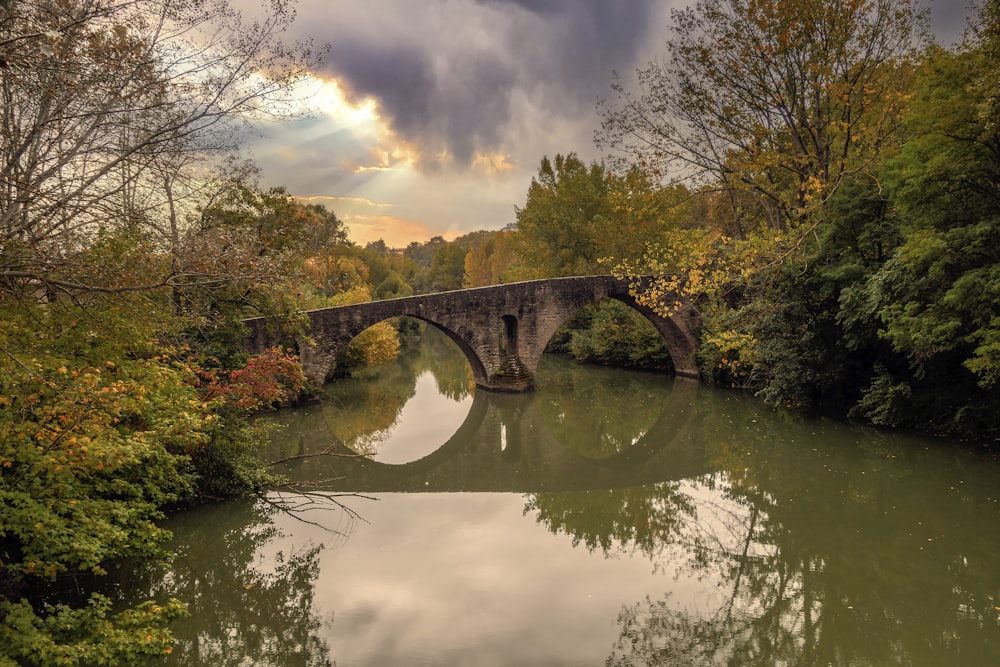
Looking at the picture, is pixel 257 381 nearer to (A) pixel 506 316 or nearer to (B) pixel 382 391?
(A) pixel 506 316

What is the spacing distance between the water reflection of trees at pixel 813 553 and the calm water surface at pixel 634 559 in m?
0.03

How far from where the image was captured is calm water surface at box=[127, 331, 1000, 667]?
5953 millimetres

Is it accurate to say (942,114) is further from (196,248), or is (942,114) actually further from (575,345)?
(575,345)

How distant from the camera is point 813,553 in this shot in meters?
7.85

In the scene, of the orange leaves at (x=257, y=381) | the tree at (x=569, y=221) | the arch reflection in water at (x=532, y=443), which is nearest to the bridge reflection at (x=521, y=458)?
the arch reflection in water at (x=532, y=443)

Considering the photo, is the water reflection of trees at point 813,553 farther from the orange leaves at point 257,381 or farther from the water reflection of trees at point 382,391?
the water reflection of trees at point 382,391

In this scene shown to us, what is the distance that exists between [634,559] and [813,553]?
7.18 feet

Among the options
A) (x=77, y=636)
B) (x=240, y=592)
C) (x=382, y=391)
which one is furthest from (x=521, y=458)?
(x=382, y=391)

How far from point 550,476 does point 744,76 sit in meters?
8.79

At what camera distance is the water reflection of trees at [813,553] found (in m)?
5.86

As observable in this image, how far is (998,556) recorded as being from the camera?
742 cm

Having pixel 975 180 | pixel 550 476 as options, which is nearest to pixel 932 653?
pixel 550 476

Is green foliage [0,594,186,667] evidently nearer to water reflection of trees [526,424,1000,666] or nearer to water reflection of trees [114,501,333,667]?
water reflection of trees [114,501,333,667]

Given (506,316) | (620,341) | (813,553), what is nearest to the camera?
(813,553)
